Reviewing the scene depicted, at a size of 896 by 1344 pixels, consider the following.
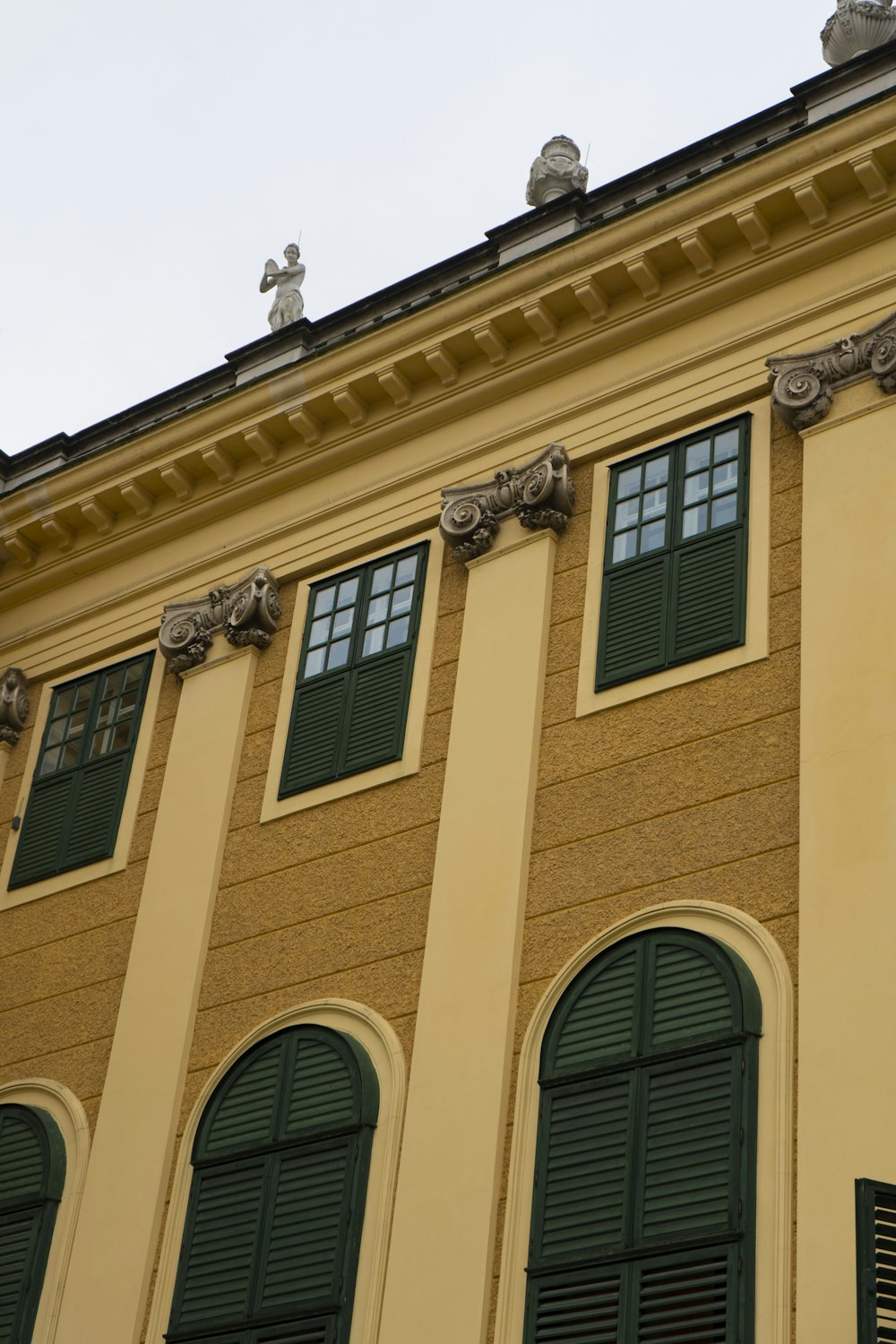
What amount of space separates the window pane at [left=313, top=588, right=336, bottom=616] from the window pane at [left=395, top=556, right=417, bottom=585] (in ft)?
2.44

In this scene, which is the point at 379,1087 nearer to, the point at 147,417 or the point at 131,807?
the point at 131,807

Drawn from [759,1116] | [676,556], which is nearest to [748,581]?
[676,556]

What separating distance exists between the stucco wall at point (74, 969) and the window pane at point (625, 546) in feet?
14.9

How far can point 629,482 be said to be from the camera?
16734 mm

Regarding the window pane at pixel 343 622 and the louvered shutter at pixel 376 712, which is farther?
the window pane at pixel 343 622

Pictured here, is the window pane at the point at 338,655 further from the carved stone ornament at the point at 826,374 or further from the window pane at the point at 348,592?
the carved stone ornament at the point at 826,374

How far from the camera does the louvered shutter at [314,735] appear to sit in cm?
1700

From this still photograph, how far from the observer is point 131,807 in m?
18.2

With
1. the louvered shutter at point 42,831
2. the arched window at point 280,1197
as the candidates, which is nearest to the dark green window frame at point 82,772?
the louvered shutter at point 42,831

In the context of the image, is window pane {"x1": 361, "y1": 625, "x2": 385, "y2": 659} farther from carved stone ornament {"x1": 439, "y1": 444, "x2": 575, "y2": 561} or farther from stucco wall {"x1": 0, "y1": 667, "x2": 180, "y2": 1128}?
stucco wall {"x1": 0, "y1": 667, "x2": 180, "y2": 1128}

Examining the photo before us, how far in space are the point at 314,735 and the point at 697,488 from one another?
3757 mm

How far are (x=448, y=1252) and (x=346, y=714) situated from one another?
196 inches

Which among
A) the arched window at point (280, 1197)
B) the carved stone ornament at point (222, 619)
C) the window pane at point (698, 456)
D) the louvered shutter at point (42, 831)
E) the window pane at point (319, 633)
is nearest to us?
the arched window at point (280, 1197)

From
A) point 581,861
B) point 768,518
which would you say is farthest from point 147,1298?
point 768,518
